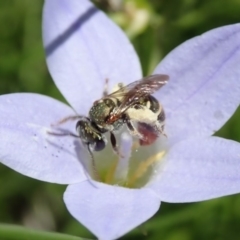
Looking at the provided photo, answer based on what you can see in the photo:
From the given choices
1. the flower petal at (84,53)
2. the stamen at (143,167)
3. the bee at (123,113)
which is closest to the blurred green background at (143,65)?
the stamen at (143,167)

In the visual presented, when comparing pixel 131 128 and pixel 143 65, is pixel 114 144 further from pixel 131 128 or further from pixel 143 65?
pixel 143 65

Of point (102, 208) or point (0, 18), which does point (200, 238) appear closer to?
point (102, 208)

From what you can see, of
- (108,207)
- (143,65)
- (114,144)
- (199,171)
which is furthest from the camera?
(143,65)

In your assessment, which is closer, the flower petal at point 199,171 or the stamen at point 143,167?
the flower petal at point 199,171

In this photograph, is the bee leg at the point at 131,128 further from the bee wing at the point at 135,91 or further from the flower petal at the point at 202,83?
the flower petal at the point at 202,83

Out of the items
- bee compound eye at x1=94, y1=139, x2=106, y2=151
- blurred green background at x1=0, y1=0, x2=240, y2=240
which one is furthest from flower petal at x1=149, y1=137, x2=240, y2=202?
blurred green background at x1=0, y1=0, x2=240, y2=240

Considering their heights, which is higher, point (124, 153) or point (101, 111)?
point (101, 111)

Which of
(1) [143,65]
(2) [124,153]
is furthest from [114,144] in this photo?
(1) [143,65]

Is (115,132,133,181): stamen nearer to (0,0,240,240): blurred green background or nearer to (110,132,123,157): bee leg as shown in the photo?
(110,132,123,157): bee leg
